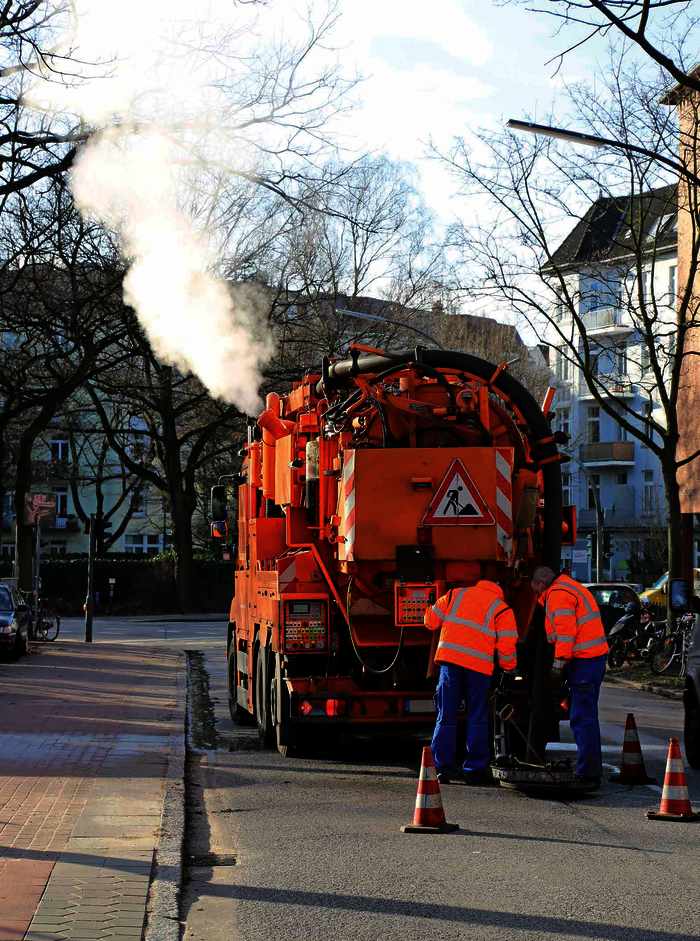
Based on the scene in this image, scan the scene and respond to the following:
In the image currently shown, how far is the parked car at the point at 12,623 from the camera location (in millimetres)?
23453

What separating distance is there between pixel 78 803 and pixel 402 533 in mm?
3197

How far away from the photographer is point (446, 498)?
1015cm

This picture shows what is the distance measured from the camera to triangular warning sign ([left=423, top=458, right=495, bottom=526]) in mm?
10141

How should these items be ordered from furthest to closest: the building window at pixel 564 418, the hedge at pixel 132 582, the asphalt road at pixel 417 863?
the building window at pixel 564 418
the hedge at pixel 132 582
the asphalt road at pixel 417 863

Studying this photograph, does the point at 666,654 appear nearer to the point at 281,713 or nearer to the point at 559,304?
the point at 559,304

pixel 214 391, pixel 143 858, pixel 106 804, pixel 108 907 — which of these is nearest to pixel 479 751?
pixel 106 804

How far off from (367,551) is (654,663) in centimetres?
1393

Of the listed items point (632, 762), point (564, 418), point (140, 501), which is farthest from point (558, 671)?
point (564, 418)

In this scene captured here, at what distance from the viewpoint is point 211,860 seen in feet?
24.2

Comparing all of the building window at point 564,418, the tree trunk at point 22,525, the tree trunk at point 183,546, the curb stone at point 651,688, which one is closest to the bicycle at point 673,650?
the curb stone at point 651,688

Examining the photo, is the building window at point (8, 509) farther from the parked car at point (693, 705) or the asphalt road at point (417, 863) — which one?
the asphalt road at point (417, 863)

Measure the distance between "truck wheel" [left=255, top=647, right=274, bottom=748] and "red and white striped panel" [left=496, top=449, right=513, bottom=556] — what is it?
2.73 metres

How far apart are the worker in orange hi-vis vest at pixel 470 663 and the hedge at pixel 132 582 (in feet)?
132

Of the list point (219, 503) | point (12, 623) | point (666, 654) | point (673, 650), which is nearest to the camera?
point (219, 503)
